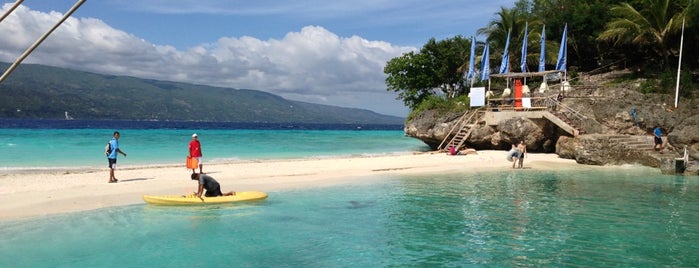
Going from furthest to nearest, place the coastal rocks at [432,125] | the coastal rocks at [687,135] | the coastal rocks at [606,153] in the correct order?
the coastal rocks at [432,125]
the coastal rocks at [687,135]
the coastal rocks at [606,153]

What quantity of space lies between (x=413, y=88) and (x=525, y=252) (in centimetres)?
3873

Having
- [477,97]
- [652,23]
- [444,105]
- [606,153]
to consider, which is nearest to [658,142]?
[606,153]

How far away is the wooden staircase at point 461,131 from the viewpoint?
3097 centimetres

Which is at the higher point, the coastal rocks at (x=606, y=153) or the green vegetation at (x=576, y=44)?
the green vegetation at (x=576, y=44)

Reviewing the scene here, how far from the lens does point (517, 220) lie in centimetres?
1256

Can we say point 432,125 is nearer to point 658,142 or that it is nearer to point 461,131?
point 461,131

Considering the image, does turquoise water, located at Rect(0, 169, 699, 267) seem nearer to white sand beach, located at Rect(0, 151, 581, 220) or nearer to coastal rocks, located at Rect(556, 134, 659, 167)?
white sand beach, located at Rect(0, 151, 581, 220)

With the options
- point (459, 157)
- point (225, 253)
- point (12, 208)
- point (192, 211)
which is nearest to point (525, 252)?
point (225, 253)

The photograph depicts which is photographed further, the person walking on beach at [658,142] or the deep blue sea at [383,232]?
the person walking on beach at [658,142]

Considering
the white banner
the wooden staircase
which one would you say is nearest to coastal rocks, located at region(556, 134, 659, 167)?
the wooden staircase

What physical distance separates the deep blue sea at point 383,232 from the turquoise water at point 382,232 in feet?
0.09

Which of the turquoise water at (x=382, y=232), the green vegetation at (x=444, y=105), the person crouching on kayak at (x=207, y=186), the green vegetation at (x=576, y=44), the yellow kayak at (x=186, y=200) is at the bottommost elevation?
the turquoise water at (x=382, y=232)

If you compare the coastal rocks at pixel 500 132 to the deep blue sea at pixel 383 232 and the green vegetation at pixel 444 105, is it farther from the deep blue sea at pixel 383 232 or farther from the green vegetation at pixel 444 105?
the deep blue sea at pixel 383 232

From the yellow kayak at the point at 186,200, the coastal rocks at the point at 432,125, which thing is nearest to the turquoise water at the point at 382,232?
the yellow kayak at the point at 186,200
